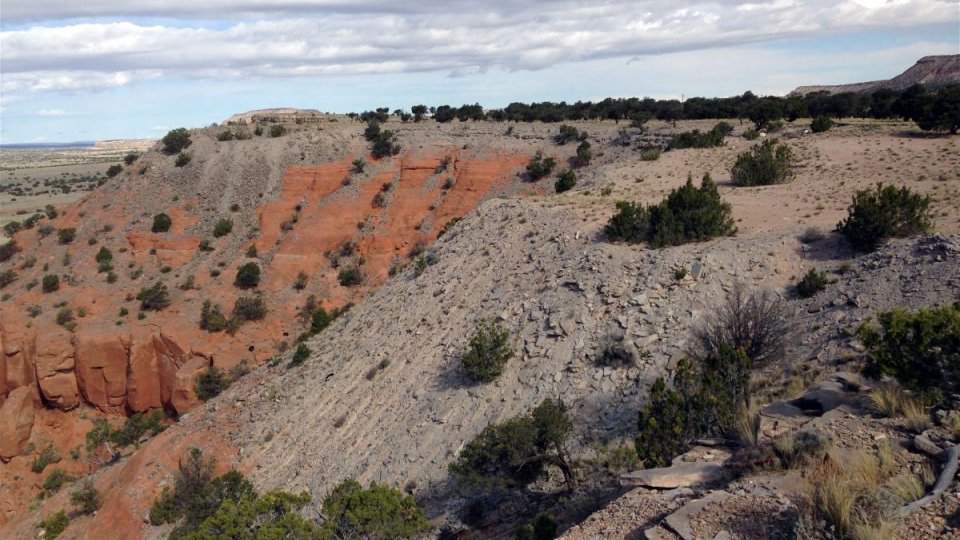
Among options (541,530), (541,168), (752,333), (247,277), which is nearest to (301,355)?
(247,277)

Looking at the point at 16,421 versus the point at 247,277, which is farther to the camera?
the point at 247,277

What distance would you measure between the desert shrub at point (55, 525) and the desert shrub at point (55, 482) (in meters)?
5.94

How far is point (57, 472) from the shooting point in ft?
102

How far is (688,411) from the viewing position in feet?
42.8

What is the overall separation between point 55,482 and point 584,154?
34.4 meters

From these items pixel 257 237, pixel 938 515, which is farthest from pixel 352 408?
pixel 257 237

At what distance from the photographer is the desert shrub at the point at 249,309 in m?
38.1

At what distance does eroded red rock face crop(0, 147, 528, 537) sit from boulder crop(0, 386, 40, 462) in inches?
2.2

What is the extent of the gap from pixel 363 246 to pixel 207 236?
11122mm

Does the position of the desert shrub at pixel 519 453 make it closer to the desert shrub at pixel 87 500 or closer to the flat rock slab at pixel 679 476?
the flat rock slab at pixel 679 476

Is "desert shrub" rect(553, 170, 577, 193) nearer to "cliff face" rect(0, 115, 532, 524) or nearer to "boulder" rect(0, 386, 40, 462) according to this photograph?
"cliff face" rect(0, 115, 532, 524)

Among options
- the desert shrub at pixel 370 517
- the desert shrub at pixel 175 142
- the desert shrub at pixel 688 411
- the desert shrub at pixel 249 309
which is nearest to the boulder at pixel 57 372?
the desert shrub at pixel 249 309

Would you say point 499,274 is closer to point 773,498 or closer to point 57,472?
point 773,498

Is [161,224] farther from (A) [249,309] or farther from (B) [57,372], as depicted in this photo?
(B) [57,372]
